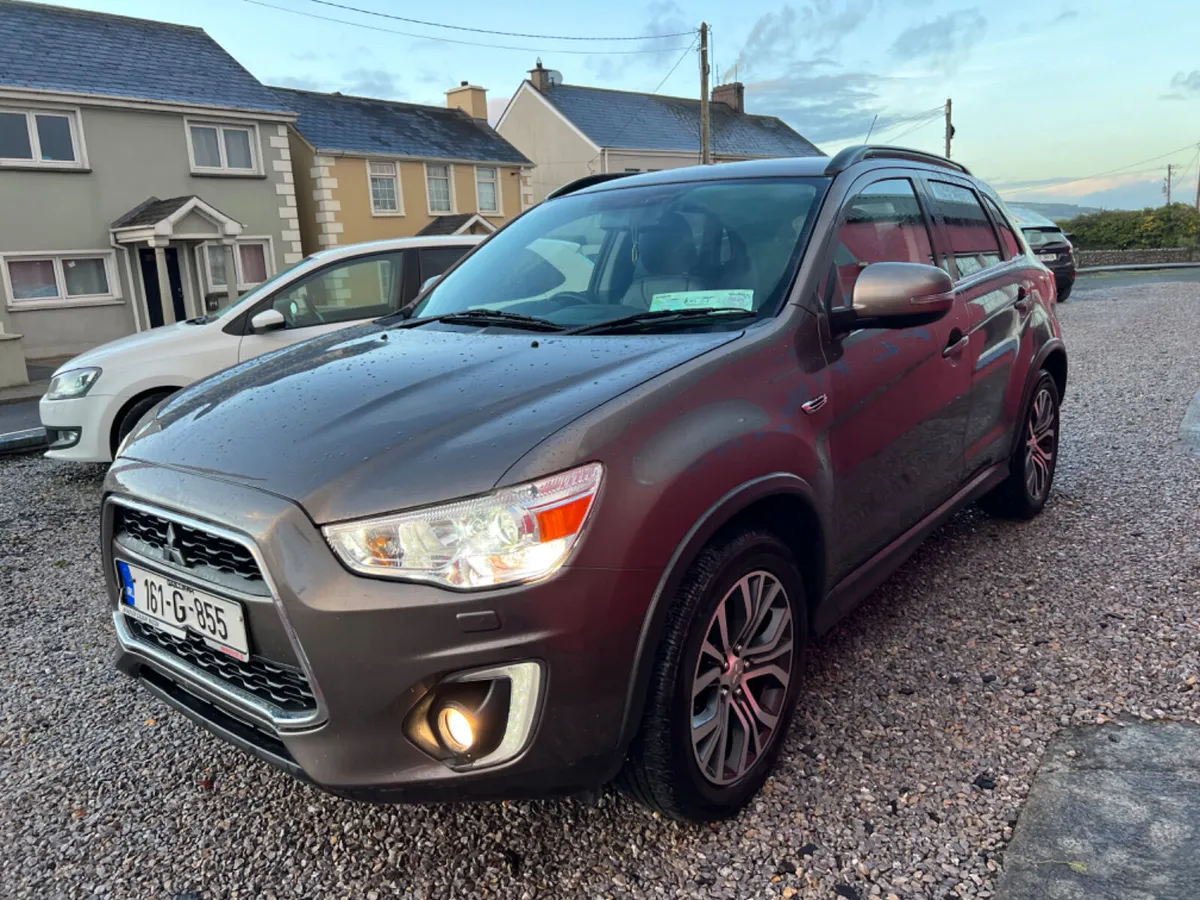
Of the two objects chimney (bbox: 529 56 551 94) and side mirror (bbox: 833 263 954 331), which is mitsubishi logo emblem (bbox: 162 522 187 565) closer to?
side mirror (bbox: 833 263 954 331)

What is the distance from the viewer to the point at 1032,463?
4418mm

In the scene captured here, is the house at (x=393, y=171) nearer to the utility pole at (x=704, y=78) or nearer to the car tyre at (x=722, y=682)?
the utility pole at (x=704, y=78)

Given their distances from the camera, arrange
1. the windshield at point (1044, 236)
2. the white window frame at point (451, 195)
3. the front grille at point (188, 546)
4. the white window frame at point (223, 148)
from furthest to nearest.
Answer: the white window frame at point (451, 195)
the white window frame at point (223, 148)
the windshield at point (1044, 236)
the front grille at point (188, 546)

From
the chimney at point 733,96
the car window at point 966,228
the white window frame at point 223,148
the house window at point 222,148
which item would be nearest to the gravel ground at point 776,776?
the car window at point 966,228

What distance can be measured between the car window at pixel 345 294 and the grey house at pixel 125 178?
15.2m

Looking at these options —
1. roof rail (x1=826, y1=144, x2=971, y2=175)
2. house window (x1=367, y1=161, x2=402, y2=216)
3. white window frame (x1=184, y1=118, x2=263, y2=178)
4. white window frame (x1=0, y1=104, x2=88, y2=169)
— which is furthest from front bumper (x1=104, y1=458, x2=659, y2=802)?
house window (x1=367, y1=161, x2=402, y2=216)

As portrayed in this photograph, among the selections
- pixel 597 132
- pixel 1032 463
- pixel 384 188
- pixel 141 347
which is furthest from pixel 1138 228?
pixel 141 347

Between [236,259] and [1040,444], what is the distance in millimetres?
21626

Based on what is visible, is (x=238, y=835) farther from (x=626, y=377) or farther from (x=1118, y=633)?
(x=1118, y=633)

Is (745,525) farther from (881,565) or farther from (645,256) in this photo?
(645,256)

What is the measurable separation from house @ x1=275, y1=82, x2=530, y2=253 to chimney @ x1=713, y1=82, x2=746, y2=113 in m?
16.9

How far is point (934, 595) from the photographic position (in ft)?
12.1

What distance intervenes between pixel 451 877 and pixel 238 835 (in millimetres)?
645

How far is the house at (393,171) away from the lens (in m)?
25.5
